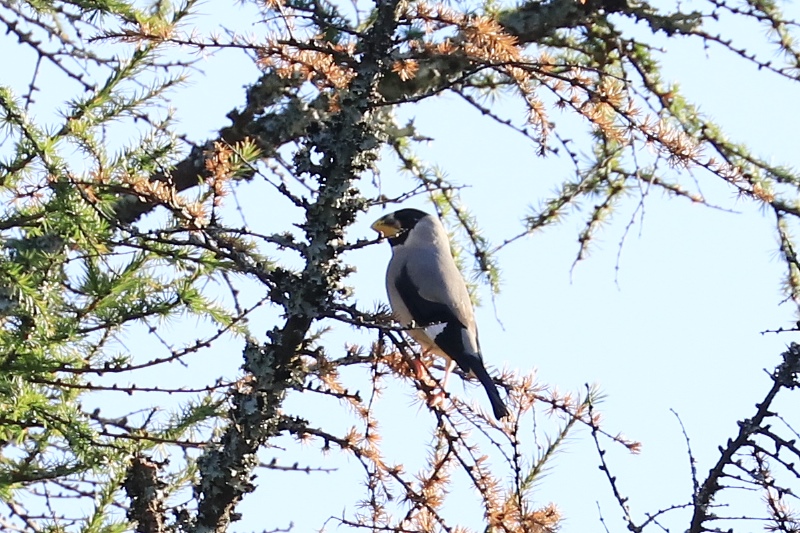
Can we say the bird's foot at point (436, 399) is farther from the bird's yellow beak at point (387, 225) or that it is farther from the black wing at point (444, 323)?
the bird's yellow beak at point (387, 225)

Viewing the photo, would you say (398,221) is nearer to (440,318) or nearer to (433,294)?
(433,294)

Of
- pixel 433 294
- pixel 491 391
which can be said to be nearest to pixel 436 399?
pixel 491 391

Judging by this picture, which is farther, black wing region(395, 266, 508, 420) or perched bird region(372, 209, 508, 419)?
perched bird region(372, 209, 508, 419)

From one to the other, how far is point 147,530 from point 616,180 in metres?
2.83

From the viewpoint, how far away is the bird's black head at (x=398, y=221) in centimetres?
560

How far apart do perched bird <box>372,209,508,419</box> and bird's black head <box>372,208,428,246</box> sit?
55mm

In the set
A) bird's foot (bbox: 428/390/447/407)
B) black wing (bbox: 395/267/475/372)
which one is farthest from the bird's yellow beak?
bird's foot (bbox: 428/390/447/407)

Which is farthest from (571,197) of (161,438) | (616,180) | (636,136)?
(161,438)

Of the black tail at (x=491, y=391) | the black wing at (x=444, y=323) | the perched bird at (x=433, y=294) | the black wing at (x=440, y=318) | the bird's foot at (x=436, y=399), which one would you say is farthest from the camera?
the perched bird at (x=433, y=294)

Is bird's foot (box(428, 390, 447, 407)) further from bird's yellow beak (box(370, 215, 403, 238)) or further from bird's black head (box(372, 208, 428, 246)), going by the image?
bird's yellow beak (box(370, 215, 403, 238))

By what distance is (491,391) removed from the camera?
3.91m

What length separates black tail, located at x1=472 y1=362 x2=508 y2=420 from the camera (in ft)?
11.9

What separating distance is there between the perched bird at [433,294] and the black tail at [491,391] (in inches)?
1.3

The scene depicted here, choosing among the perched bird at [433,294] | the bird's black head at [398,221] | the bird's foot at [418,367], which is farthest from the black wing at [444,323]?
the bird's foot at [418,367]
